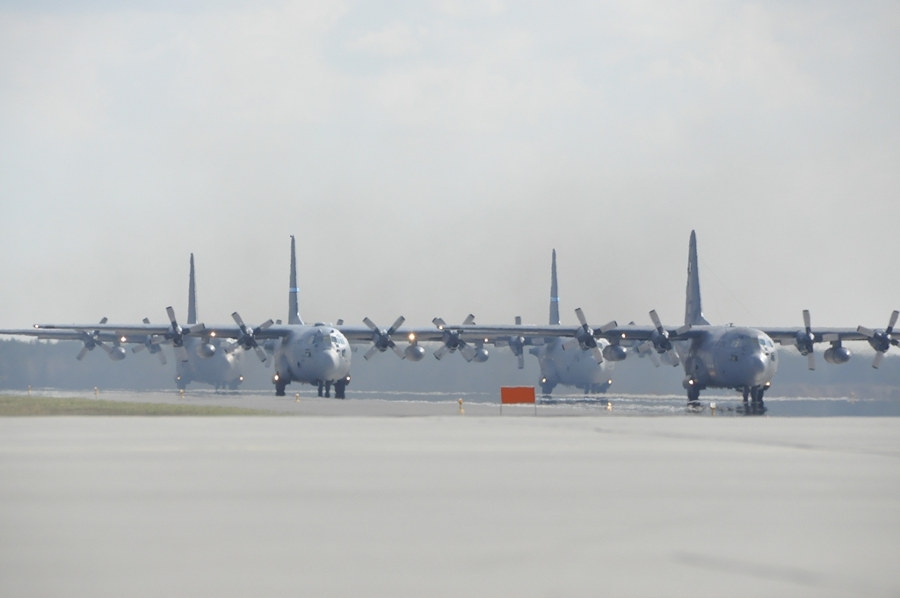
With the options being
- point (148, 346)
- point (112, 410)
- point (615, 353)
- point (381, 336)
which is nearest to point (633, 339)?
point (615, 353)

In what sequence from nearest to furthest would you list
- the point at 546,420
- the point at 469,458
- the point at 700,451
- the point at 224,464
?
the point at 224,464 < the point at 469,458 < the point at 700,451 < the point at 546,420

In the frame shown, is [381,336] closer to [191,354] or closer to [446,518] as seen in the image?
[191,354]

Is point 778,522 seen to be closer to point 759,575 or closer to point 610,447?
point 759,575

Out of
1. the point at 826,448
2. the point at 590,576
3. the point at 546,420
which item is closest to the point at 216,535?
the point at 590,576

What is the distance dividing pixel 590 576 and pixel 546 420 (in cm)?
3653

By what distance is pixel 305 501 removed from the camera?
18984mm

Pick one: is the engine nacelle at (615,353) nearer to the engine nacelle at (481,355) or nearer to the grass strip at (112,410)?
the grass strip at (112,410)

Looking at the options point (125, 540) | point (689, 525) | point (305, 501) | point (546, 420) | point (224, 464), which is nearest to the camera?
point (125, 540)

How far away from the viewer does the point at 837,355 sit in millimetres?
75688

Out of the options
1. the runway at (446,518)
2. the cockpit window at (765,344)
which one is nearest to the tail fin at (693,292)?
the cockpit window at (765,344)

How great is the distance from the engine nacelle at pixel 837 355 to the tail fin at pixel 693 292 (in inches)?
373

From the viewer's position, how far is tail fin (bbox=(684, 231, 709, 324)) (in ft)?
277

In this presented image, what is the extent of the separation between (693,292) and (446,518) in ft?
230

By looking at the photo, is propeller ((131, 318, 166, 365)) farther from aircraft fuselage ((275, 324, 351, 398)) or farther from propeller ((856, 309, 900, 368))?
propeller ((856, 309, 900, 368))
